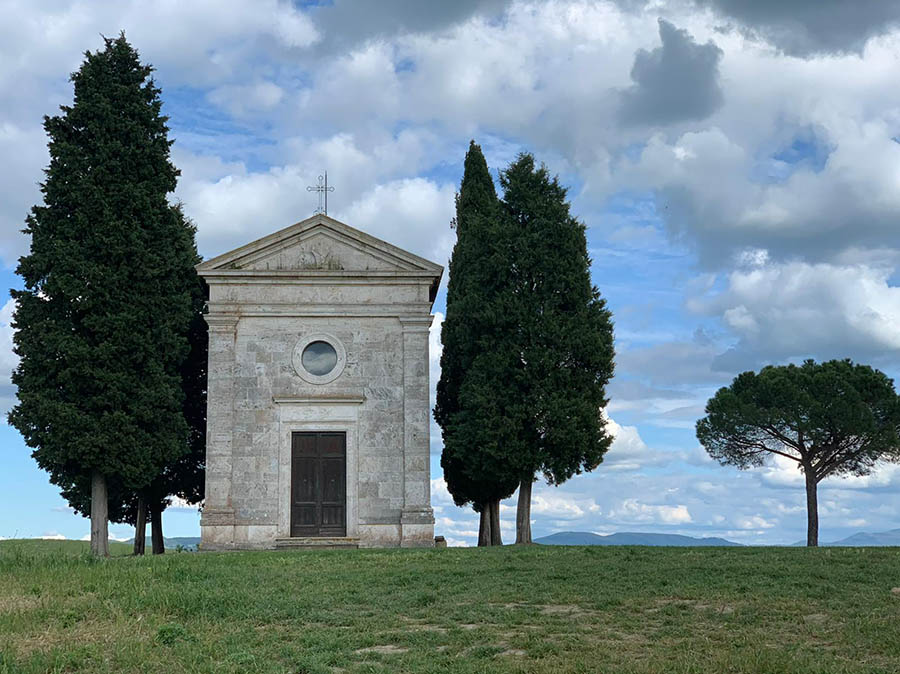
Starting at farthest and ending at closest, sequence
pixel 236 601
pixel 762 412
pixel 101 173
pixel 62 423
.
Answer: pixel 762 412 < pixel 101 173 < pixel 62 423 < pixel 236 601

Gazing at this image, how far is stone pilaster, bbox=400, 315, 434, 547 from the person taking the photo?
26.4 m

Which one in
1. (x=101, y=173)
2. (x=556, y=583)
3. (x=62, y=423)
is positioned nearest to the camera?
(x=556, y=583)

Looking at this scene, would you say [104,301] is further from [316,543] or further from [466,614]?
[466,614]

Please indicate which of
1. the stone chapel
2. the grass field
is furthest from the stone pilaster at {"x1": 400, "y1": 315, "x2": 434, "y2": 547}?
Answer: the grass field

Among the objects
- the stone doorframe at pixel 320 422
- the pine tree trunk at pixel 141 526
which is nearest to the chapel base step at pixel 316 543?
the stone doorframe at pixel 320 422

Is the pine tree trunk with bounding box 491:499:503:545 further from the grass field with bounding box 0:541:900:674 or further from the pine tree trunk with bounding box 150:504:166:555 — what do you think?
the grass field with bounding box 0:541:900:674

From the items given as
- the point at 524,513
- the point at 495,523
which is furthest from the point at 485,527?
the point at 524,513

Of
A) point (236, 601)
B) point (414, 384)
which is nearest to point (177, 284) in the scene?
point (414, 384)

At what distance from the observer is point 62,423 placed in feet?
83.2

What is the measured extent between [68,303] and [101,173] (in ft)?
12.1

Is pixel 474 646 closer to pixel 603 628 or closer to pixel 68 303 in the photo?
pixel 603 628

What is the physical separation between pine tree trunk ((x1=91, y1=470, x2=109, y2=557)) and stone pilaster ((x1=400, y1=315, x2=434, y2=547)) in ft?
25.7

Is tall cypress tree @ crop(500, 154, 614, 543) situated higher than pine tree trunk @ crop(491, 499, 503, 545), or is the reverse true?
tall cypress tree @ crop(500, 154, 614, 543)

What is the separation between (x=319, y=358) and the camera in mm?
27484
